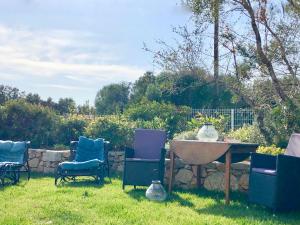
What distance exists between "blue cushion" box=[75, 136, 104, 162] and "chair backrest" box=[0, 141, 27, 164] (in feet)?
3.03

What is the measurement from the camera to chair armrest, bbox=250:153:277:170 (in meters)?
4.87

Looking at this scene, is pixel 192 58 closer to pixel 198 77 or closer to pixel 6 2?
pixel 198 77

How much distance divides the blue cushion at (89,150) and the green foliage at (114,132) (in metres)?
1.09

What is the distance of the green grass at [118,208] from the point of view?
4.02 metres

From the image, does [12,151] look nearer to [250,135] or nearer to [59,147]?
[59,147]

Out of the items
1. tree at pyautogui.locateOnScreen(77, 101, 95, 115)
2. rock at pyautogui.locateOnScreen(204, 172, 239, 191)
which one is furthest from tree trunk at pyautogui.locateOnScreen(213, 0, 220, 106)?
tree at pyautogui.locateOnScreen(77, 101, 95, 115)

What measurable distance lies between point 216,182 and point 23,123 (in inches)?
187

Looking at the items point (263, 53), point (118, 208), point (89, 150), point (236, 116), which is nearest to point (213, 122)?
point (236, 116)

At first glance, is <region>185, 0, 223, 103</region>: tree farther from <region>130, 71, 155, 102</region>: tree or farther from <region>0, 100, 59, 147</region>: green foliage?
<region>130, 71, 155, 102</region>: tree

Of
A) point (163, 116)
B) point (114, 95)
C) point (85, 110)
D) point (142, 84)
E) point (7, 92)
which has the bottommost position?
point (163, 116)

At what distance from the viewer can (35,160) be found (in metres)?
A: 7.92

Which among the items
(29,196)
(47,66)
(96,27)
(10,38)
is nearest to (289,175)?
(29,196)

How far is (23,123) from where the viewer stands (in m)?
8.73

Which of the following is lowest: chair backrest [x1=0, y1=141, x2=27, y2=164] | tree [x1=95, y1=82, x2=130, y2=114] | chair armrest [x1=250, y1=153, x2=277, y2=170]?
chair backrest [x1=0, y1=141, x2=27, y2=164]
